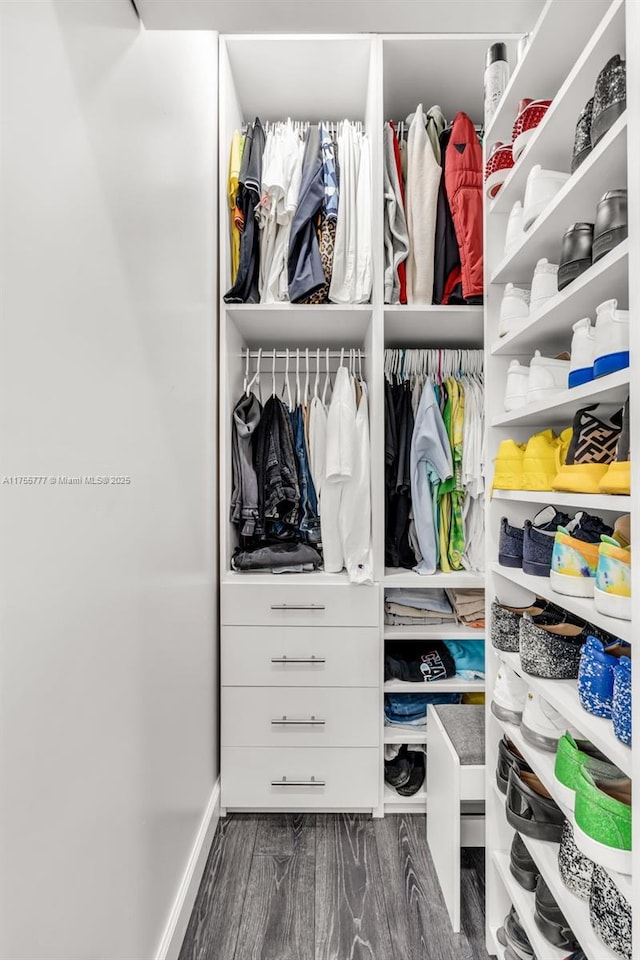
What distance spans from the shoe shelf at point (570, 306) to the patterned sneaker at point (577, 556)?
0.38m

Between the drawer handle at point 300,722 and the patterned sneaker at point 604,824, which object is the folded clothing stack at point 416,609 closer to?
the drawer handle at point 300,722

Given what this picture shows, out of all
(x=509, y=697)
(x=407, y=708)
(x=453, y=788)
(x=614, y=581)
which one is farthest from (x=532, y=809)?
(x=407, y=708)

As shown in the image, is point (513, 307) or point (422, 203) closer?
point (513, 307)

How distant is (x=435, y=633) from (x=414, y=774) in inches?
19.8

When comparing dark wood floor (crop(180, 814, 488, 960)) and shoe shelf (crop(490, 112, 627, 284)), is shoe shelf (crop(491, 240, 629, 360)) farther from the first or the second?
dark wood floor (crop(180, 814, 488, 960))

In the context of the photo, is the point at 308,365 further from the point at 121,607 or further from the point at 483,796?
the point at 483,796

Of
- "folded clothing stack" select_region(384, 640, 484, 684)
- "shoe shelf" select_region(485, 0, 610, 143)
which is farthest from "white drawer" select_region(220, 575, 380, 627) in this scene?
"shoe shelf" select_region(485, 0, 610, 143)

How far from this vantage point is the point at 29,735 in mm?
690

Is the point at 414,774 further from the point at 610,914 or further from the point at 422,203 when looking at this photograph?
the point at 422,203

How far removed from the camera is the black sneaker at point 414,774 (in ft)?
Result: 6.17

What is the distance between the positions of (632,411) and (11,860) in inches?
37.3

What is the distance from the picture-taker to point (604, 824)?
0.76m

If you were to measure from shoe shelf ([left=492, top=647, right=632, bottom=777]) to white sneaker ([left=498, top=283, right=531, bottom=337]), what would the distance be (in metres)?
0.73

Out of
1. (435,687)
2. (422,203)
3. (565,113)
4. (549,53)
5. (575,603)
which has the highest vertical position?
(422,203)
